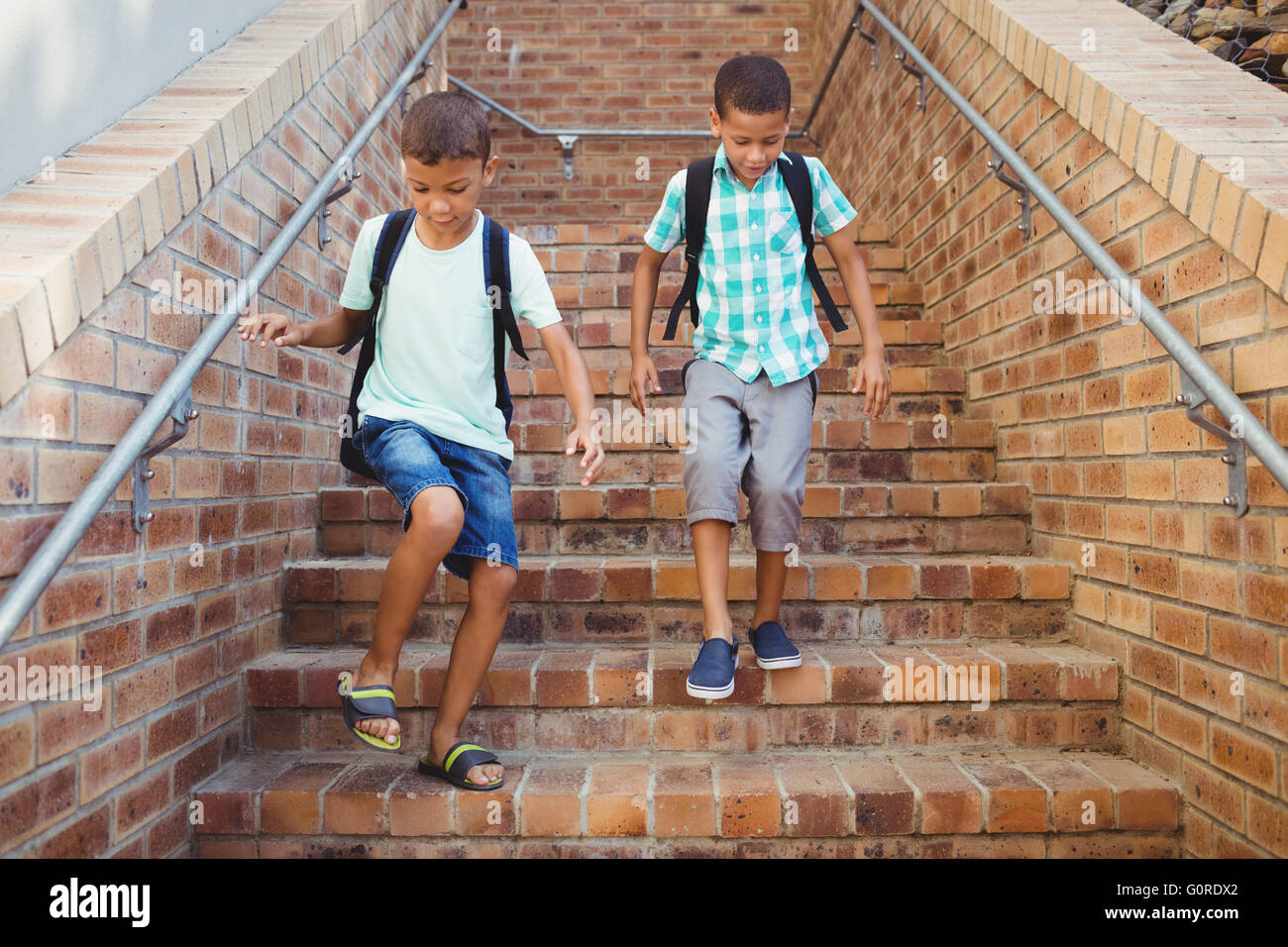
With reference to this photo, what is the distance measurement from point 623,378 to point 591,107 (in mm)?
3448

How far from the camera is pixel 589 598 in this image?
2219 mm

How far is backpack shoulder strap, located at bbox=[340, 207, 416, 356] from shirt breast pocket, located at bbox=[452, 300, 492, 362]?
0.19m

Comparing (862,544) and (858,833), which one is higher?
(862,544)

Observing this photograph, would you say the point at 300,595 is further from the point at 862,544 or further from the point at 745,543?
the point at 862,544

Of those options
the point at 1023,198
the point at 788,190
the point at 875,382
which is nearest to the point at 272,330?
the point at 788,190

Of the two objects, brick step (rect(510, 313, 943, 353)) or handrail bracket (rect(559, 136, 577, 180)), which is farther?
handrail bracket (rect(559, 136, 577, 180))

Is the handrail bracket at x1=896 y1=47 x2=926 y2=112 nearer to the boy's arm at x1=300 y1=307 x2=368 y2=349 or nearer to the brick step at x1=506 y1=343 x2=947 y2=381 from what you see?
the brick step at x1=506 y1=343 x2=947 y2=381

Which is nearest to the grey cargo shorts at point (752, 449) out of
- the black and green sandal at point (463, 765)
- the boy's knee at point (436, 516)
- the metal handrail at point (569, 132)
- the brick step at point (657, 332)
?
the boy's knee at point (436, 516)

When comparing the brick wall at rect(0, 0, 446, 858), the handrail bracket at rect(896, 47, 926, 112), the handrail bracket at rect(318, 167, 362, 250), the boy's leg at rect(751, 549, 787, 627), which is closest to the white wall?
the brick wall at rect(0, 0, 446, 858)

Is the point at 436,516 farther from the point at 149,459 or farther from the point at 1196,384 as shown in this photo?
the point at 1196,384

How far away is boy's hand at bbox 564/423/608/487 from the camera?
62.9 inches

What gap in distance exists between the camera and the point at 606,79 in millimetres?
5645

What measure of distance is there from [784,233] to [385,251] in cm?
91
